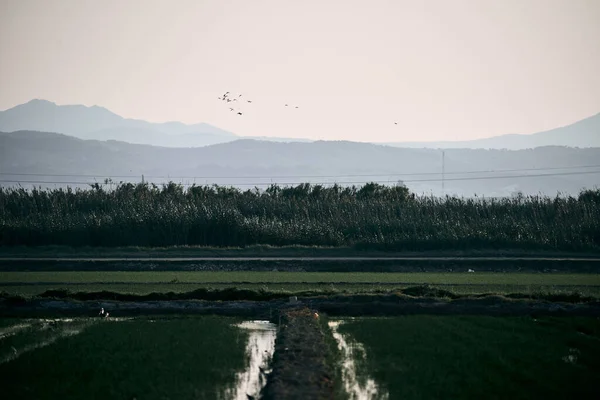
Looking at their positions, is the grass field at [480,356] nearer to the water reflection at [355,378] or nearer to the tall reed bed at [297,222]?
the water reflection at [355,378]

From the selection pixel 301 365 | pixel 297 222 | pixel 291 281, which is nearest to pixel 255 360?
pixel 301 365

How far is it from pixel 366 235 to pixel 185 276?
12.1 metres

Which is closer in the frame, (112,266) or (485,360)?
(485,360)

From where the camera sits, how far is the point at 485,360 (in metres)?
14.2

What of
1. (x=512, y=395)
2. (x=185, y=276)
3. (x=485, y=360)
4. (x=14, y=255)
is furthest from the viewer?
(x=14, y=255)

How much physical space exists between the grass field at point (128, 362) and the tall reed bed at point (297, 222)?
20.3 meters

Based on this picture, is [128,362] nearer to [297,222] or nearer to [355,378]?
[355,378]

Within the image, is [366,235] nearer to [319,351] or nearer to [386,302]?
[386,302]

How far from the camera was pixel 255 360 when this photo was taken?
48.3 ft

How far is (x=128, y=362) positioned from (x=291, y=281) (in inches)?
502

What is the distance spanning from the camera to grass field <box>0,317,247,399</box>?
40.7ft

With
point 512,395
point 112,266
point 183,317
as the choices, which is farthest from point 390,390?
point 112,266

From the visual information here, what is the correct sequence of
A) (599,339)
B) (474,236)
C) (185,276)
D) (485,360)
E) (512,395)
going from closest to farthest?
1. (512,395)
2. (485,360)
3. (599,339)
4. (185,276)
5. (474,236)

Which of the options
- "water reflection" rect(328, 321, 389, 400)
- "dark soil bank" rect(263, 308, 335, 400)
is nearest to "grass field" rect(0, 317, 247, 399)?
"dark soil bank" rect(263, 308, 335, 400)
